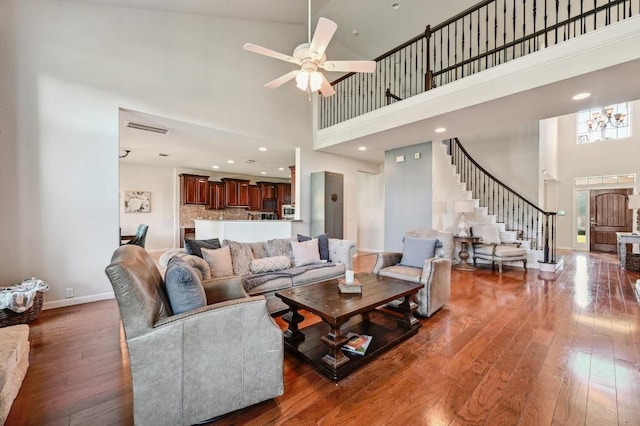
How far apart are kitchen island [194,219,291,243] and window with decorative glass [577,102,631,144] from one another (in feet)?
29.7

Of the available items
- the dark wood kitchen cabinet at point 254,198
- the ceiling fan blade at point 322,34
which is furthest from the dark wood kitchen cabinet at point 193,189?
the ceiling fan blade at point 322,34

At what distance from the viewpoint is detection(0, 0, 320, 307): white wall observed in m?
3.17

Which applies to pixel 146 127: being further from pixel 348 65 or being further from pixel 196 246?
pixel 348 65

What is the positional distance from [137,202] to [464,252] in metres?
8.70

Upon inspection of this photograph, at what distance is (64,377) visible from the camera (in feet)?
6.42

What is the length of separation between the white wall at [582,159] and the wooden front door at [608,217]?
18.3 inches

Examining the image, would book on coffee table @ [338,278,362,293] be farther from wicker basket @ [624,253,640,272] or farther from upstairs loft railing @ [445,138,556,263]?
wicker basket @ [624,253,640,272]

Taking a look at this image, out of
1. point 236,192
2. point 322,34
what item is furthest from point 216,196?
point 322,34

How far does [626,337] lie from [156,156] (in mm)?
8704

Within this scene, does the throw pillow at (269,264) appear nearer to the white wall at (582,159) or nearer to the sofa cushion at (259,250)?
the sofa cushion at (259,250)

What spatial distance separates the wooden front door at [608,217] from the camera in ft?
24.9

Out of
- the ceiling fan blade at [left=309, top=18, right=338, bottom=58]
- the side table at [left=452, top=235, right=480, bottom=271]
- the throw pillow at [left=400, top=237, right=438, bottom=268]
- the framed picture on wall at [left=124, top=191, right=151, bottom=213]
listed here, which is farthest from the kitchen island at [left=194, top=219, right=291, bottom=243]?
the ceiling fan blade at [left=309, top=18, right=338, bottom=58]

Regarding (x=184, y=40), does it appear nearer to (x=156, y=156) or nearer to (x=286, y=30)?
(x=286, y=30)

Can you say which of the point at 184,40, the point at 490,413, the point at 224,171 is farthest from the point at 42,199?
the point at 224,171
